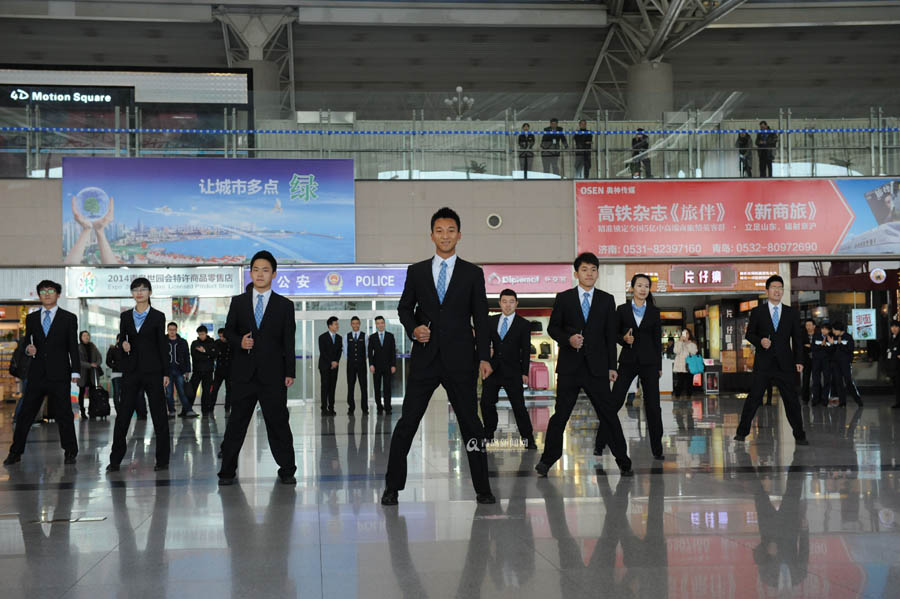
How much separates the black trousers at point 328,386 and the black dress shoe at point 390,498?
40.8ft

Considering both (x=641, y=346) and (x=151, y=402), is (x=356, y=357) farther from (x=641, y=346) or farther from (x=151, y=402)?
(x=641, y=346)

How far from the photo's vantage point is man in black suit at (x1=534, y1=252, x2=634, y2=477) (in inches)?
290

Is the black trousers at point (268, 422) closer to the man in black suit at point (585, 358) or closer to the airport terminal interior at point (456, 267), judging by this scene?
the airport terminal interior at point (456, 267)

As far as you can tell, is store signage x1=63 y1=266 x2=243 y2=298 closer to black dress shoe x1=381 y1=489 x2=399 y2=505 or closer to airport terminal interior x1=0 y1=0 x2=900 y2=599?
airport terminal interior x1=0 y1=0 x2=900 y2=599

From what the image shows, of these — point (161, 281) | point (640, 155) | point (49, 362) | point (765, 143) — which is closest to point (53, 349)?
point (49, 362)

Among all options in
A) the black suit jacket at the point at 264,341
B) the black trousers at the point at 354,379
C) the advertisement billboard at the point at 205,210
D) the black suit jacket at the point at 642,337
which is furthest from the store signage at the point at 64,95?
the black suit jacket at the point at 642,337

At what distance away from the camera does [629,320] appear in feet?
29.0

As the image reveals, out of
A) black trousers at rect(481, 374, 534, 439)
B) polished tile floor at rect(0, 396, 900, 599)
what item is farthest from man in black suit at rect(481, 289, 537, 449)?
polished tile floor at rect(0, 396, 900, 599)

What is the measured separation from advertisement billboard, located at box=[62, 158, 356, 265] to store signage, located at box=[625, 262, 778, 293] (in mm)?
7011

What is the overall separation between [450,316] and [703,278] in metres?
16.3

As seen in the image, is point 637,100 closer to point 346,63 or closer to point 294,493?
point 346,63

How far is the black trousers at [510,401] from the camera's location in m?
10.1

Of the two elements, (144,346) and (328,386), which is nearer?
(144,346)

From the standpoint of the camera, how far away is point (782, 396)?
9.74m
